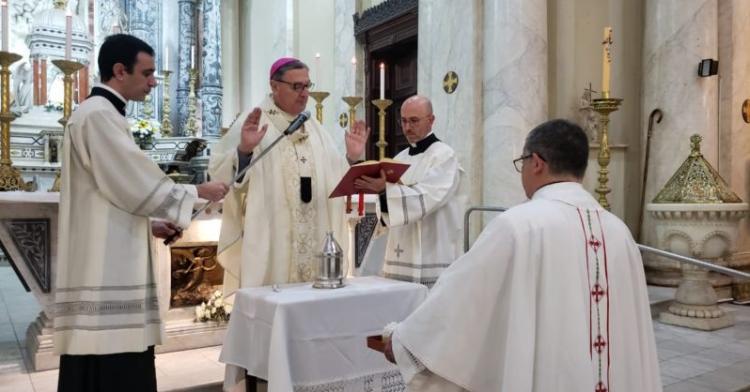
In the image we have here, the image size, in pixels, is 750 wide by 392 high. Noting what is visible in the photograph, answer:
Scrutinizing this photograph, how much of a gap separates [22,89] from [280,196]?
8.56 meters

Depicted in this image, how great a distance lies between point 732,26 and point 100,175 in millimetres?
7251

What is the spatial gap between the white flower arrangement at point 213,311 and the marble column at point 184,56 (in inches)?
305

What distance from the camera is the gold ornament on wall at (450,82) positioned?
7273 mm

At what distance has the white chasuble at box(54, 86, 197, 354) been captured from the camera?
259 centimetres

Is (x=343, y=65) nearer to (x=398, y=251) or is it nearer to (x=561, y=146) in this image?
(x=398, y=251)

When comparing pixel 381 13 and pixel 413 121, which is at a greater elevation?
pixel 381 13

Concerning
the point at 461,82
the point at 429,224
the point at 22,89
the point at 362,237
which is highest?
the point at 22,89

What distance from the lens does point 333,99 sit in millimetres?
10227

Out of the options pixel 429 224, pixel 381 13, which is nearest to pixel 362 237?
pixel 429 224

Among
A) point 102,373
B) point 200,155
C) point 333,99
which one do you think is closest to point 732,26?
point 333,99

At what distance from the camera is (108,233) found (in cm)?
264

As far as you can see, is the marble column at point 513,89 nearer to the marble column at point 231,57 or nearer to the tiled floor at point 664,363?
the tiled floor at point 664,363

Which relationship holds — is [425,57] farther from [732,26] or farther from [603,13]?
[732,26]

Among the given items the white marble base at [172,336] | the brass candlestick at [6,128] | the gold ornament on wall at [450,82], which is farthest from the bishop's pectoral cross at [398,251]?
the gold ornament on wall at [450,82]
